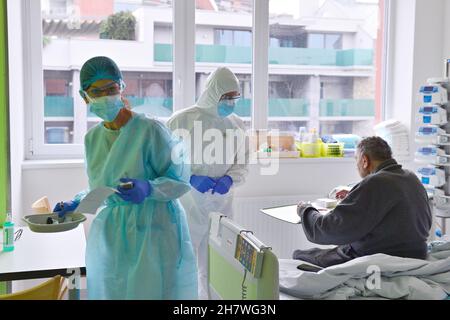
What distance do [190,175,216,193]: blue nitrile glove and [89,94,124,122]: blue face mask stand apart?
867 mm

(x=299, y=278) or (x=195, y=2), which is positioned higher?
(x=195, y=2)

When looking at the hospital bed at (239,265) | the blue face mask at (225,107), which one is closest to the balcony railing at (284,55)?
the blue face mask at (225,107)

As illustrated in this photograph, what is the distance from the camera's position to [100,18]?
3471 mm

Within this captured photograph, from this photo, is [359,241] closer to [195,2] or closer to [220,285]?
[220,285]

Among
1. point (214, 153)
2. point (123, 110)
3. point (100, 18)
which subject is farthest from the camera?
point (100, 18)

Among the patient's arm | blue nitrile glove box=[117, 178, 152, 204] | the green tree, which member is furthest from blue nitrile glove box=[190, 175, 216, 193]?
the green tree

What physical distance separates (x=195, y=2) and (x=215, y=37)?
0.92ft

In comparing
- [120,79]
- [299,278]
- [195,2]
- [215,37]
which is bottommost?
[299,278]

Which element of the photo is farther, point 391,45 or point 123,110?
point 391,45

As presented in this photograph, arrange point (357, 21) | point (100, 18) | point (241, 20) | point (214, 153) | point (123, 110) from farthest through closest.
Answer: point (357, 21)
point (241, 20)
point (100, 18)
point (214, 153)
point (123, 110)

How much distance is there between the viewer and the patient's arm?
2039 millimetres

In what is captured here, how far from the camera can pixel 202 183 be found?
276 cm

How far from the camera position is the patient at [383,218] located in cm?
204

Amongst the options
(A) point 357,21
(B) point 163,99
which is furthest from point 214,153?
(A) point 357,21
